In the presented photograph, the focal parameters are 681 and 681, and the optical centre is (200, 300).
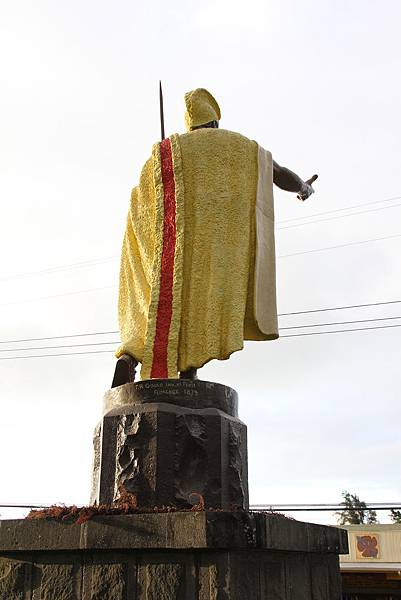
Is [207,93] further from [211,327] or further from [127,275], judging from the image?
[211,327]

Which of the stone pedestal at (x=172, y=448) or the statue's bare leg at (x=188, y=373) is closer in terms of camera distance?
the stone pedestal at (x=172, y=448)

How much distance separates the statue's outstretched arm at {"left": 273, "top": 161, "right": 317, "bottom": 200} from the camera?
19.5ft

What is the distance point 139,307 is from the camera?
5.47m

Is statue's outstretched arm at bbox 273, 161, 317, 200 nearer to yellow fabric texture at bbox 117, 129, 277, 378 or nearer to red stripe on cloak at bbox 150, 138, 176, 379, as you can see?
yellow fabric texture at bbox 117, 129, 277, 378

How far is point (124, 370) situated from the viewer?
Result: 200 inches

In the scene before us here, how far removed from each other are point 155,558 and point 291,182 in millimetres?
3467

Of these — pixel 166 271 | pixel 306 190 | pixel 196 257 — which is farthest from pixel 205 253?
pixel 306 190

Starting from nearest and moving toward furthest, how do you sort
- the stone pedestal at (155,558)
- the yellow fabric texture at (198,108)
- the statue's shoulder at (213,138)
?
the stone pedestal at (155,558)
the statue's shoulder at (213,138)
the yellow fabric texture at (198,108)

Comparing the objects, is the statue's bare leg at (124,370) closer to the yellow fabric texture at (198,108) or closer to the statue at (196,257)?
the statue at (196,257)

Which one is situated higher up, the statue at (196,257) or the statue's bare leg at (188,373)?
the statue at (196,257)

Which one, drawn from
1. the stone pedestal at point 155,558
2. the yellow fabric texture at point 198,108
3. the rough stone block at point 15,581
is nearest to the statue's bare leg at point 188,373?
the stone pedestal at point 155,558

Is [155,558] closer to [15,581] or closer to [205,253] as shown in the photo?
[15,581]

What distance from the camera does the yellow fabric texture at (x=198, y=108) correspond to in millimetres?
5933

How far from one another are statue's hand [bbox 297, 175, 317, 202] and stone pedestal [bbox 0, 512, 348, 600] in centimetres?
289
